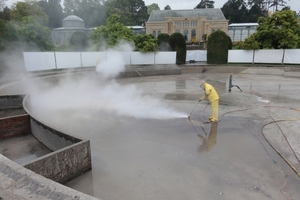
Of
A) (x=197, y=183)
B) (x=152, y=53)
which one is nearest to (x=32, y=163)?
(x=197, y=183)

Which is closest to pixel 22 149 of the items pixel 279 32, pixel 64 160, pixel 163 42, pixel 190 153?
pixel 64 160

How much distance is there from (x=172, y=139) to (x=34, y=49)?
57.5 ft

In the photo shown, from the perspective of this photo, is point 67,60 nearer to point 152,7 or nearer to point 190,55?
point 190,55

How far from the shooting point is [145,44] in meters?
22.0

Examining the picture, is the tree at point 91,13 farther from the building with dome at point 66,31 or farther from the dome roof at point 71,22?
the building with dome at point 66,31

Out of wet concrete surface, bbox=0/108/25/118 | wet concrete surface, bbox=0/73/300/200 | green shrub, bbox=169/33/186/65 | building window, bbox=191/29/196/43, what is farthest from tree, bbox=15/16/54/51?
building window, bbox=191/29/196/43

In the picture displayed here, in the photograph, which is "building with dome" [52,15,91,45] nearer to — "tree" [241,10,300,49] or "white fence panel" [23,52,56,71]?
"white fence panel" [23,52,56,71]

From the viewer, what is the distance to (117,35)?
71.6ft

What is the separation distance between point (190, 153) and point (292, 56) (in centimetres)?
2097

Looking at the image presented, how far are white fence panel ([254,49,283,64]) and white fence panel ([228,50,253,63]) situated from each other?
1.81 ft

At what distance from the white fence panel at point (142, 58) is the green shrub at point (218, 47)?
19.9 feet

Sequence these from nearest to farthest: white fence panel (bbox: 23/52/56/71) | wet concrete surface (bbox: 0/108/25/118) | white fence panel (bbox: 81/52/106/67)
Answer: wet concrete surface (bbox: 0/108/25/118) < white fence panel (bbox: 23/52/56/71) < white fence panel (bbox: 81/52/106/67)

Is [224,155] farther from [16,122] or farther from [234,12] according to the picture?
[234,12]

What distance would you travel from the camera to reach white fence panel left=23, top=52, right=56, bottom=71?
627 inches
